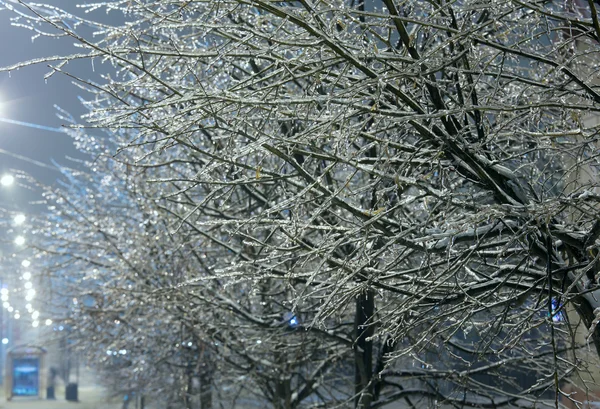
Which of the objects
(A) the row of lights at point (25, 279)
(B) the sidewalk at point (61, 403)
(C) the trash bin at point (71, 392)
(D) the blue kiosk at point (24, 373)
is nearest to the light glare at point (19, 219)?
(A) the row of lights at point (25, 279)

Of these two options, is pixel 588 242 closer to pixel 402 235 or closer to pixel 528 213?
pixel 528 213

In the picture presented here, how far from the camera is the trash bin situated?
35088 millimetres

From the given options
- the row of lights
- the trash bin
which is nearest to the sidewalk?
the trash bin

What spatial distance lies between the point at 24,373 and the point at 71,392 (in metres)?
5.55

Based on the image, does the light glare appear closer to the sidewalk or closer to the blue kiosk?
the sidewalk

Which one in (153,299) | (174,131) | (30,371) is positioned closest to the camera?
(174,131)

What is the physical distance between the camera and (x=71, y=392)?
36.1 meters

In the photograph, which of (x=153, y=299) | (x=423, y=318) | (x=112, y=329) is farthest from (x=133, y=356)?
(x=423, y=318)

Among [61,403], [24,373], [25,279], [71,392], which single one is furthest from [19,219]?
[71,392]

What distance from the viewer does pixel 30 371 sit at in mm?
31188

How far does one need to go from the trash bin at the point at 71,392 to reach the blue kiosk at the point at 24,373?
338 centimetres

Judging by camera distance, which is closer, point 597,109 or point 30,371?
point 597,109

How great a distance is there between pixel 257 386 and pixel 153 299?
303 cm

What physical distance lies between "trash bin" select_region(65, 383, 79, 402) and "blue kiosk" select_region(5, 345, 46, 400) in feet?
11.1
